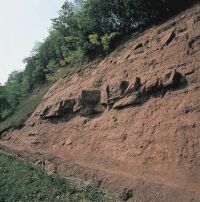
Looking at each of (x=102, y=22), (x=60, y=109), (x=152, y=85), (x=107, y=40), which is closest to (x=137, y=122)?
(x=152, y=85)

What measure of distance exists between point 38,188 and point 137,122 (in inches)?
169

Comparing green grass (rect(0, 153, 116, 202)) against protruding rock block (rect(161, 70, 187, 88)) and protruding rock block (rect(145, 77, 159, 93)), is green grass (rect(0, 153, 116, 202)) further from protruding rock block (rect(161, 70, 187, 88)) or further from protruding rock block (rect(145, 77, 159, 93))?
protruding rock block (rect(161, 70, 187, 88))

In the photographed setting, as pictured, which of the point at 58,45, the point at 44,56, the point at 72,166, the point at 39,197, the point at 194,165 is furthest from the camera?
the point at 44,56

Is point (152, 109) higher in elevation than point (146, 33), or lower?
lower

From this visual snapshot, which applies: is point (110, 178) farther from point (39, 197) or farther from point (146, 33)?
point (146, 33)

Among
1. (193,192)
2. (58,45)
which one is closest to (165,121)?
(193,192)

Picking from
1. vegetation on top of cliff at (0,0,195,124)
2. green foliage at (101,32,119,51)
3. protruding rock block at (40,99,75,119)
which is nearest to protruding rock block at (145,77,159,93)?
protruding rock block at (40,99,75,119)

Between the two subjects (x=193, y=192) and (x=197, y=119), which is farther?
(x=197, y=119)

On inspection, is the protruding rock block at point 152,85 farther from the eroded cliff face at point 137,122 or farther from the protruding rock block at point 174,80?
the protruding rock block at point 174,80

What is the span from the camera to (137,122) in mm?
14305

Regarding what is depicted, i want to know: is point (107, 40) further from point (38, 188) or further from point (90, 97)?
point (38, 188)

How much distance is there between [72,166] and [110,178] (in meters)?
2.48

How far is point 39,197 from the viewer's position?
13.0m

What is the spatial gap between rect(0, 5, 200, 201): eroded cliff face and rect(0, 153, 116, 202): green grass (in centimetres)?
73
